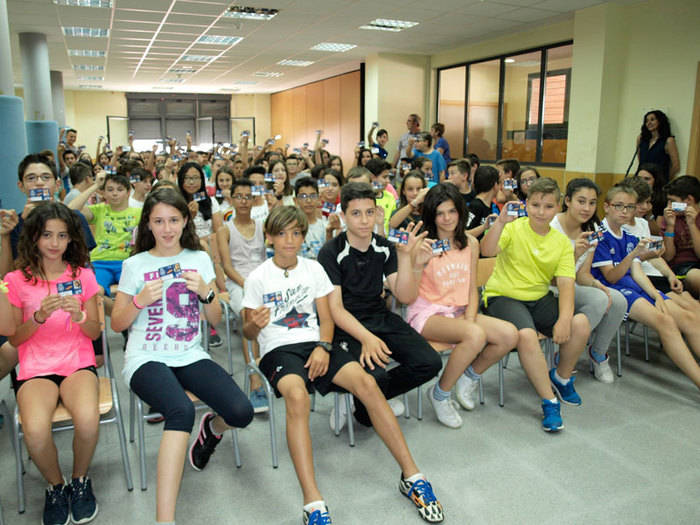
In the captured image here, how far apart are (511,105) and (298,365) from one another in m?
8.36

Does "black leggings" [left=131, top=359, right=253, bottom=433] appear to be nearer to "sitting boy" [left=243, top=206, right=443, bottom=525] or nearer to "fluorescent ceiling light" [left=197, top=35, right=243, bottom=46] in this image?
"sitting boy" [left=243, top=206, right=443, bottom=525]

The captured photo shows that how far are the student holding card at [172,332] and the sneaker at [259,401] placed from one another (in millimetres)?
403

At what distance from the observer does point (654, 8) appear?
679cm

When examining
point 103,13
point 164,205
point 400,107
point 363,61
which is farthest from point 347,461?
point 363,61

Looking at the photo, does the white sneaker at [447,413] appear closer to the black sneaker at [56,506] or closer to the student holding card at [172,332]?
the student holding card at [172,332]

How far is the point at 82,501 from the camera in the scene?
1.98 metres

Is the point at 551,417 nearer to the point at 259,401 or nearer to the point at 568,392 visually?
the point at 568,392

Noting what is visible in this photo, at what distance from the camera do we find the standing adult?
653 centimetres

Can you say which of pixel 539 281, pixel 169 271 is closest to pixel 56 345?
pixel 169 271

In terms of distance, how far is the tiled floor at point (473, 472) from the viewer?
2047 millimetres

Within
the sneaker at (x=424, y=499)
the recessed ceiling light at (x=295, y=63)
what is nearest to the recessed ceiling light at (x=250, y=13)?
the recessed ceiling light at (x=295, y=63)

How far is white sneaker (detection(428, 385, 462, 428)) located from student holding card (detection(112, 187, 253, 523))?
1079 mm

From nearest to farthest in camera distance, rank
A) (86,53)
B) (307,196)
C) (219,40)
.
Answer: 1. (307,196)
2. (219,40)
3. (86,53)

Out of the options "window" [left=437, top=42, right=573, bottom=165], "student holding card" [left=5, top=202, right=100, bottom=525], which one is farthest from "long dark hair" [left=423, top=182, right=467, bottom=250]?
"window" [left=437, top=42, right=573, bottom=165]
